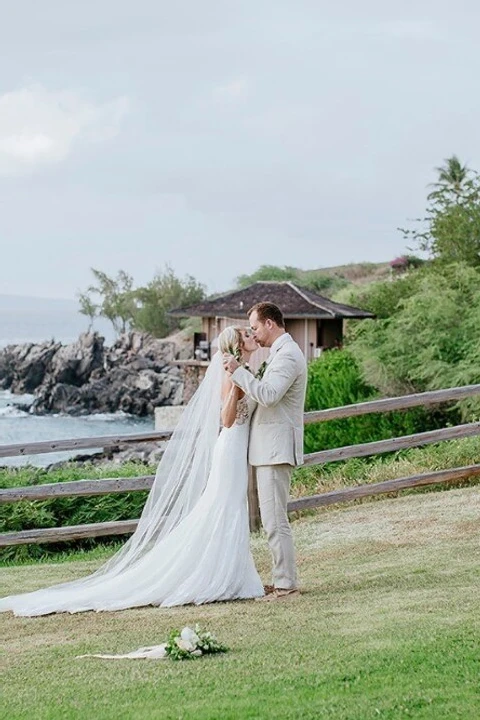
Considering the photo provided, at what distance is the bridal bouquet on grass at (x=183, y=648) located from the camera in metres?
6.19

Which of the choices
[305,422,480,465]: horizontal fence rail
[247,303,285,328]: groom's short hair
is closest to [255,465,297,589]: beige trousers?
[247,303,285,328]: groom's short hair

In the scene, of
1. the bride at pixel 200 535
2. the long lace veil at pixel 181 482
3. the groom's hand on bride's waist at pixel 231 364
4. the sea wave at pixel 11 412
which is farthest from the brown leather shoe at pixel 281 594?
the sea wave at pixel 11 412

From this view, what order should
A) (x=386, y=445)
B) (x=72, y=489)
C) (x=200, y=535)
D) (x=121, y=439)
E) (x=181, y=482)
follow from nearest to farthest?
(x=200, y=535) < (x=181, y=482) < (x=72, y=489) < (x=121, y=439) < (x=386, y=445)

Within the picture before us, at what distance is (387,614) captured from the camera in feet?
22.8

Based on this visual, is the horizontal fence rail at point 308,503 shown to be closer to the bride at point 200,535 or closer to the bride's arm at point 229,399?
the bride at point 200,535

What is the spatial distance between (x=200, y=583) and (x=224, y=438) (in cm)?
101

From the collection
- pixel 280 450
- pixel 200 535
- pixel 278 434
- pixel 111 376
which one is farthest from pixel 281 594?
pixel 111 376

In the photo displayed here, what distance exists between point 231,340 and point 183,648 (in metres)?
2.35

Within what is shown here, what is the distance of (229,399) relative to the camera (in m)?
7.94

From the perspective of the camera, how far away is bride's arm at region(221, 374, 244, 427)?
792 cm

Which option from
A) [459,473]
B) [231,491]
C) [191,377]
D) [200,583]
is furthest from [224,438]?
[191,377]

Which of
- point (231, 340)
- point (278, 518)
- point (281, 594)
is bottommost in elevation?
point (281, 594)

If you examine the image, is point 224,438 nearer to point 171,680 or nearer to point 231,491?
point 231,491

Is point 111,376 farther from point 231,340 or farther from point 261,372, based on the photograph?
point 231,340
